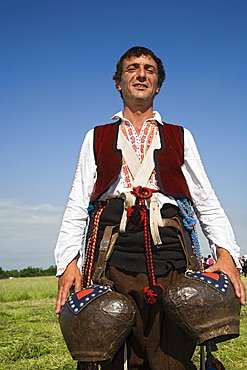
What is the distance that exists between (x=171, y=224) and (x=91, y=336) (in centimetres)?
81

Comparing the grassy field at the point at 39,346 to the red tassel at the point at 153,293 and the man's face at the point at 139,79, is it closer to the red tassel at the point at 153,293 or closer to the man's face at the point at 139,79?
the red tassel at the point at 153,293

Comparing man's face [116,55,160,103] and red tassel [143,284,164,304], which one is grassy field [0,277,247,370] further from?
man's face [116,55,160,103]

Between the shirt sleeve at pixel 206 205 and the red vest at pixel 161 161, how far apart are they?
6 cm

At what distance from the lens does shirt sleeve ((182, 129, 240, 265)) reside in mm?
2941

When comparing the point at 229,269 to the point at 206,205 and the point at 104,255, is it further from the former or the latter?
the point at 104,255

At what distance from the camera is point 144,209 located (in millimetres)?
2803

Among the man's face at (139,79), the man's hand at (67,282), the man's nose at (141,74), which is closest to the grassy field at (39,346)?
the man's hand at (67,282)

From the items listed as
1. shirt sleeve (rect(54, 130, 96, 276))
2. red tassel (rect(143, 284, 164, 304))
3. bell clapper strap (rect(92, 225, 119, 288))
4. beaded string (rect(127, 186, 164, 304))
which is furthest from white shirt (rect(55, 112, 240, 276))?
red tassel (rect(143, 284, 164, 304))

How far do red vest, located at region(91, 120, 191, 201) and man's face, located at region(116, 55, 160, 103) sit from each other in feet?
0.74

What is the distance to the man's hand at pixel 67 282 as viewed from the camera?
2807 mm

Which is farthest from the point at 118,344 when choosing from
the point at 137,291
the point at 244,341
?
the point at 244,341

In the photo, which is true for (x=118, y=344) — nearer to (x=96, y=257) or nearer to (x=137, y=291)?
(x=137, y=291)

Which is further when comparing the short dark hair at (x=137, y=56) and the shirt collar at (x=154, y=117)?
the short dark hair at (x=137, y=56)

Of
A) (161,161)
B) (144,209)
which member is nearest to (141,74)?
(161,161)
